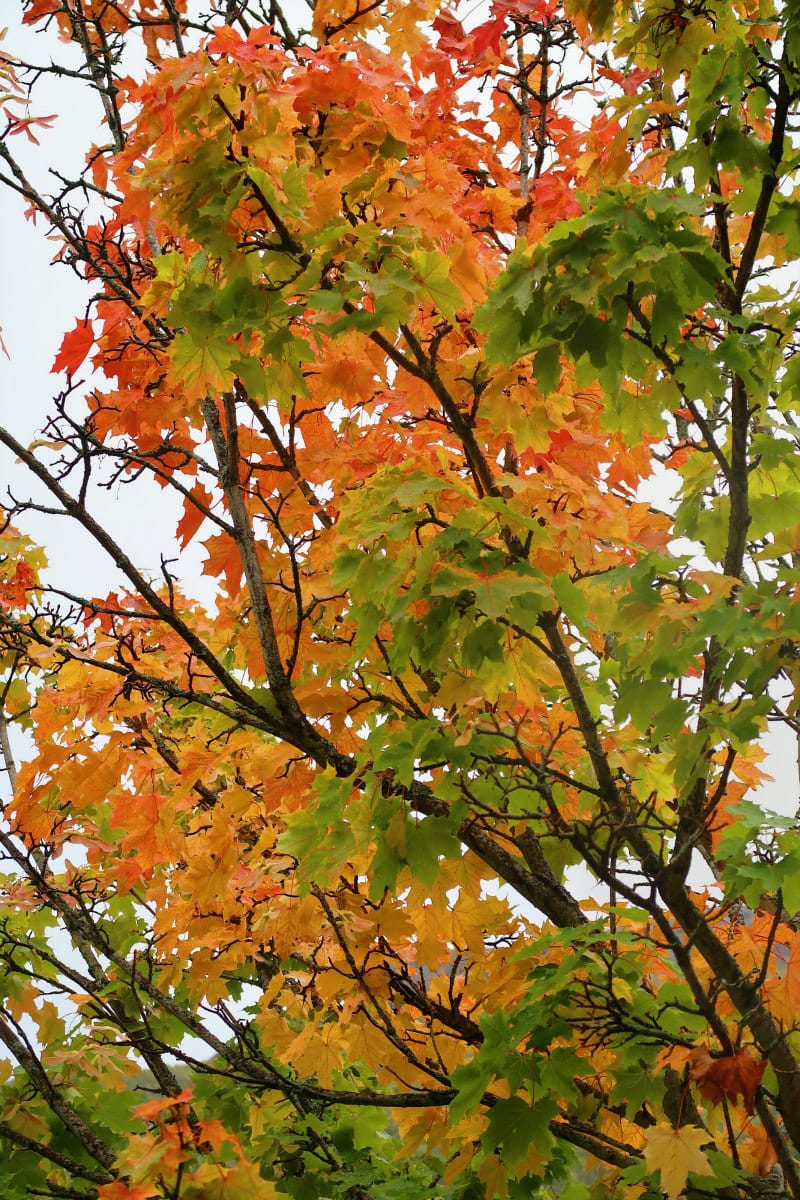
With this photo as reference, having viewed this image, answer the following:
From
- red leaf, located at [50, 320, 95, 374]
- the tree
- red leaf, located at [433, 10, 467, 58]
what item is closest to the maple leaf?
the tree

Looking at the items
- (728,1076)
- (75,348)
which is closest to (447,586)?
(728,1076)

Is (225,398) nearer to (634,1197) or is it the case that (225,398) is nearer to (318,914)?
(318,914)

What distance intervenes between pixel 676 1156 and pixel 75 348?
11.0ft

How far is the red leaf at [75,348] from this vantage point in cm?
369

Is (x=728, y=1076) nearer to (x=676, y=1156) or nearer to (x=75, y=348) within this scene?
(x=676, y=1156)

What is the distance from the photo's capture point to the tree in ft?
8.04

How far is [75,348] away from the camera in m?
3.71

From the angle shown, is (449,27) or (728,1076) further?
(449,27)

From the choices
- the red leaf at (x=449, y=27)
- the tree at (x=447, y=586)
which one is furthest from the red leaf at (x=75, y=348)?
the red leaf at (x=449, y=27)

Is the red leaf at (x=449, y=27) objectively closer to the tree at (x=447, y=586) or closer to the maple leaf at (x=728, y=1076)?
the tree at (x=447, y=586)

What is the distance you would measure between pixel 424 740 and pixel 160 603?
3.98ft

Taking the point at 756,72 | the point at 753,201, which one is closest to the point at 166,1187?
the point at 753,201

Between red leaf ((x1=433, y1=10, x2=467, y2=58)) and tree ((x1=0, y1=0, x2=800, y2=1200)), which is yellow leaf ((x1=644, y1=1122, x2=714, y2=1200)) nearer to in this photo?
tree ((x1=0, y1=0, x2=800, y2=1200))

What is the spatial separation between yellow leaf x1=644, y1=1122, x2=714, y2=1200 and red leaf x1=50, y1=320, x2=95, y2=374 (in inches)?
128
